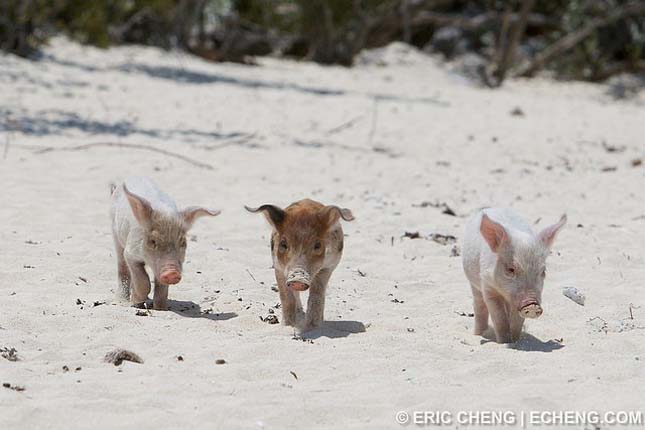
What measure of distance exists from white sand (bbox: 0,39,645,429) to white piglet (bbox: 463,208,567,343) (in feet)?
0.77

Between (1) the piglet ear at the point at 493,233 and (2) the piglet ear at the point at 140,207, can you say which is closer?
(1) the piglet ear at the point at 493,233

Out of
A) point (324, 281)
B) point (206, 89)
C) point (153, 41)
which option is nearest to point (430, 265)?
point (324, 281)

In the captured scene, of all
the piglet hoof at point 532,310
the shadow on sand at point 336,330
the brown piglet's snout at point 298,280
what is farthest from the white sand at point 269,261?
the brown piglet's snout at point 298,280

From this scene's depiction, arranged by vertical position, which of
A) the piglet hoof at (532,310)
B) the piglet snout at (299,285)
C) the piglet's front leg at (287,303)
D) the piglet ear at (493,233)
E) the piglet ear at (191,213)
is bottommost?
Answer: the piglet's front leg at (287,303)

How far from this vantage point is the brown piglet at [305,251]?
5633mm

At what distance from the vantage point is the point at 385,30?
26.9 metres

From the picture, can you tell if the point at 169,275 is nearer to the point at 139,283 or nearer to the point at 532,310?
the point at 139,283

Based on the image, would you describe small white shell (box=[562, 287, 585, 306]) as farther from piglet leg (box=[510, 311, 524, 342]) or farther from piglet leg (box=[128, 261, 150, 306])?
piglet leg (box=[128, 261, 150, 306])

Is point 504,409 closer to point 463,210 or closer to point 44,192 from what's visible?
point 463,210

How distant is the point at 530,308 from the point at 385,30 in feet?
73.5

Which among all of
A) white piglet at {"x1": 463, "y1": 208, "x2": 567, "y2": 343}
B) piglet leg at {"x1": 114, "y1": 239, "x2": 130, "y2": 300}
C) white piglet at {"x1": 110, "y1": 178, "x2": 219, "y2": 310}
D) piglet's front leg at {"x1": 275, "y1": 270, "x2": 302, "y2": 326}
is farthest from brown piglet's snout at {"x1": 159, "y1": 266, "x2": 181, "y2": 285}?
white piglet at {"x1": 463, "y1": 208, "x2": 567, "y2": 343}

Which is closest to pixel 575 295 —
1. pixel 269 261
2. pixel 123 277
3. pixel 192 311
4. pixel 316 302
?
pixel 316 302

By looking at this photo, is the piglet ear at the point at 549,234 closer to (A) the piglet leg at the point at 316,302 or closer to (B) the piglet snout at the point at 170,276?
(A) the piglet leg at the point at 316,302

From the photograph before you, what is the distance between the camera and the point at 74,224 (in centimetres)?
845
